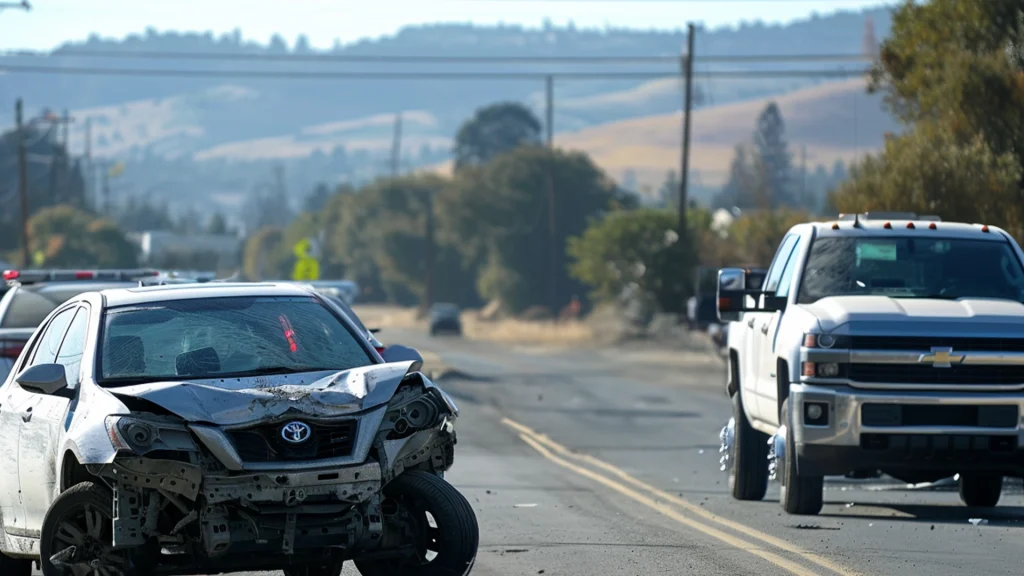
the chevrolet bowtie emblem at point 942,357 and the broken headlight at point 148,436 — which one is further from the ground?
the broken headlight at point 148,436

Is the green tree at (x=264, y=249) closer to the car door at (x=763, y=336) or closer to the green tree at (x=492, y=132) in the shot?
the green tree at (x=492, y=132)

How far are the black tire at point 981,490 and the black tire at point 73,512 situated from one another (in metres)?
7.71

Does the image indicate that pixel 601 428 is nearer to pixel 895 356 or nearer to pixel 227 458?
pixel 895 356

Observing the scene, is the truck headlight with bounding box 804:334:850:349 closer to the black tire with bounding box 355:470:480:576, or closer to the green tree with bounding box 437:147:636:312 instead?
the black tire with bounding box 355:470:480:576

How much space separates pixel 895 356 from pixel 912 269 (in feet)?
4.66

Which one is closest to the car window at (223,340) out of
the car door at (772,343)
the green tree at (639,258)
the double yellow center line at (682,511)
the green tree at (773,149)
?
the double yellow center line at (682,511)

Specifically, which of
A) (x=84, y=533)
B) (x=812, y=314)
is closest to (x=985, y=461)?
(x=812, y=314)

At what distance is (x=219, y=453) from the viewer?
7.53 metres

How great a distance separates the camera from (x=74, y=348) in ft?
29.6

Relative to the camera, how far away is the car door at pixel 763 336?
517 inches

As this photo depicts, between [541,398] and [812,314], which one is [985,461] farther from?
[541,398]

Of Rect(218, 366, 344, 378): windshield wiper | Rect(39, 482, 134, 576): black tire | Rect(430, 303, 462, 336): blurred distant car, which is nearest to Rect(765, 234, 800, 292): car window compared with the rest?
Rect(218, 366, 344, 378): windshield wiper

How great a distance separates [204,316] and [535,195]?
9190cm

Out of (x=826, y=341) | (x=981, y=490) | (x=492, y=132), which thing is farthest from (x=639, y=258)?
(x=492, y=132)
